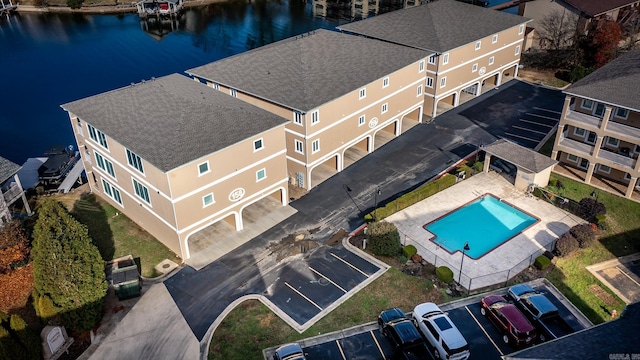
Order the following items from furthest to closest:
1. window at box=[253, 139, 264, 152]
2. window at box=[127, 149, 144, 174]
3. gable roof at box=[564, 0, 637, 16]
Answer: gable roof at box=[564, 0, 637, 16] < window at box=[253, 139, 264, 152] < window at box=[127, 149, 144, 174]

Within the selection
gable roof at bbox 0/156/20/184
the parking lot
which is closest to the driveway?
the parking lot

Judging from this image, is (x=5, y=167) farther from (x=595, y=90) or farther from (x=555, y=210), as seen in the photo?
(x=595, y=90)

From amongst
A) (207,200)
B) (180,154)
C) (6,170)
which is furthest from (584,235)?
(6,170)

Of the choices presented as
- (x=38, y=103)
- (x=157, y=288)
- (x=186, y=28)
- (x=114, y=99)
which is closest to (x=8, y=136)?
(x=38, y=103)

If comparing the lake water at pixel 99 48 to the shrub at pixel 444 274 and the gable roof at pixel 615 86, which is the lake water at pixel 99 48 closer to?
the shrub at pixel 444 274

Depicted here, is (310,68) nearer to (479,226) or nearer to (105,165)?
(105,165)

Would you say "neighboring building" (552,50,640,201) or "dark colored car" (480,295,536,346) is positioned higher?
"neighboring building" (552,50,640,201)

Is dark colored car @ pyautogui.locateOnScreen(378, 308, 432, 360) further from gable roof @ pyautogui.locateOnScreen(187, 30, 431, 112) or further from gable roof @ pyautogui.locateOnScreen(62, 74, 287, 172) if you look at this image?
gable roof @ pyautogui.locateOnScreen(187, 30, 431, 112)
